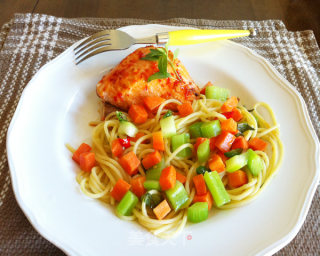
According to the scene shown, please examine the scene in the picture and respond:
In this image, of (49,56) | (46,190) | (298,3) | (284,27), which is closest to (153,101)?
(46,190)

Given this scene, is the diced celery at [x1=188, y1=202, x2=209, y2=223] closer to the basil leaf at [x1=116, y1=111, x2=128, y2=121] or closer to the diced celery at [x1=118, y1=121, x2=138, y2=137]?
the diced celery at [x1=118, y1=121, x2=138, y2=137]

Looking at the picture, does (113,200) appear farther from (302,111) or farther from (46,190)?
(302,111)

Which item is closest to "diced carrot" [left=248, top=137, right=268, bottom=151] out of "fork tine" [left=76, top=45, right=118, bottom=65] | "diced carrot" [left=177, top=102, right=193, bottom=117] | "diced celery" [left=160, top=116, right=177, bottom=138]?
"diced carrot" [left=177, top=102, right=193, bottom=117]

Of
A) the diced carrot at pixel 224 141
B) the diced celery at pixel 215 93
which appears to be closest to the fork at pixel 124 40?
the diced celery at pixel 215 93

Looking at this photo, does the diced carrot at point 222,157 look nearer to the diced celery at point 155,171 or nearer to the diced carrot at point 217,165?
the diced carrot at point 217,165

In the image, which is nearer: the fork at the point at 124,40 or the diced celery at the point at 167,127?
the diced celery at the point at 167,127

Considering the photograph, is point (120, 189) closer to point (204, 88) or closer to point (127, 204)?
point (127, 204)
